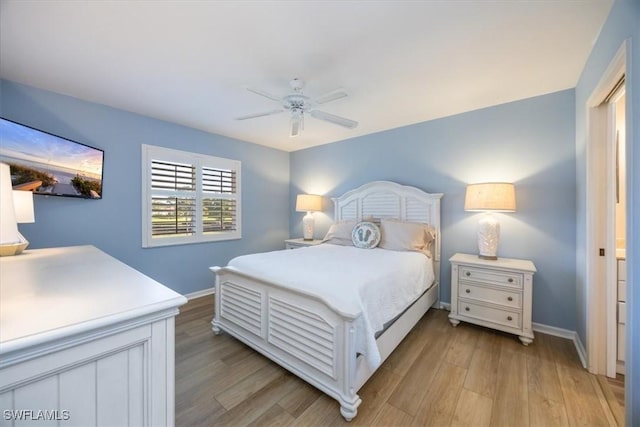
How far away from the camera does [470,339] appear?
2.40 meters

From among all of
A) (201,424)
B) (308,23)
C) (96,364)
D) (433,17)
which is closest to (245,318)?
(201,424)

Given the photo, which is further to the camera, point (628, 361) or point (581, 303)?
point (581, 303)

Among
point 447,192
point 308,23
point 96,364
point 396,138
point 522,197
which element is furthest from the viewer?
point 396,138

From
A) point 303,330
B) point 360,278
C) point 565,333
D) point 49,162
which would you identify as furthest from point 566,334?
point 49,162

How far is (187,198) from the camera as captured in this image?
3508mm

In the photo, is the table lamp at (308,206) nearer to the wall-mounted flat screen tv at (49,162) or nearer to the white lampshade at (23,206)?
the wall-mounted flat screen tv at (49,162)

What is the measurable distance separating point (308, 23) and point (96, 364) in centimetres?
195

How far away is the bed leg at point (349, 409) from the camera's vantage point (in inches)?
58.4

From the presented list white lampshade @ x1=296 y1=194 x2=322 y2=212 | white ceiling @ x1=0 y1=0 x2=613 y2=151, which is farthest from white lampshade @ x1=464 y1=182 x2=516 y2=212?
white lampshade @ x1=296 y1=194 x2=322 y2=212

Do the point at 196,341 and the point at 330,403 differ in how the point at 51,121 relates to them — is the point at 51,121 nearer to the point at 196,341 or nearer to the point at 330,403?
the point at 196,341

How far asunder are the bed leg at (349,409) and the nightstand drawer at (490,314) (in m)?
1.68

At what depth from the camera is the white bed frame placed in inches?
60.5

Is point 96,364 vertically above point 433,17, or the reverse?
point 433,17

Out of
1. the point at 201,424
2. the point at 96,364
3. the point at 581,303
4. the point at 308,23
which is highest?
the point at 308,23
